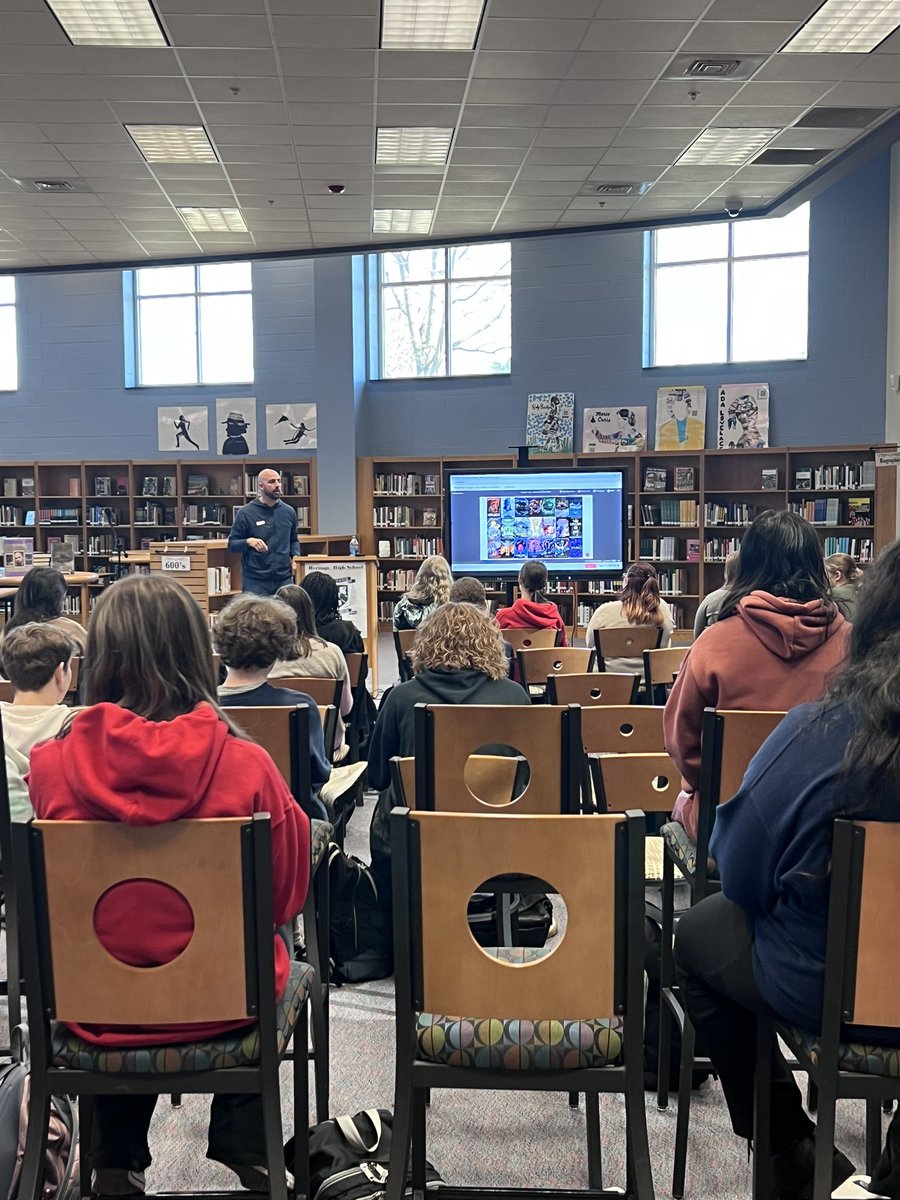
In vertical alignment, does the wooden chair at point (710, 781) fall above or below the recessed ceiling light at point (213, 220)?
below

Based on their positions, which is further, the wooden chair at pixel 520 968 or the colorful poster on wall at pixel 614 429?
the colorful poster on wall at pixel 614 429

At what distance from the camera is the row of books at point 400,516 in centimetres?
1250

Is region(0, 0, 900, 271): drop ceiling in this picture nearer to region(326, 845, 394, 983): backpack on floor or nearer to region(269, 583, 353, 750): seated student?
region(269, 583, 353, 750): seated student

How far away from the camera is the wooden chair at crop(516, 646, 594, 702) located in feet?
14.5

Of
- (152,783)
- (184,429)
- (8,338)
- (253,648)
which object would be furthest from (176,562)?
(152,783)

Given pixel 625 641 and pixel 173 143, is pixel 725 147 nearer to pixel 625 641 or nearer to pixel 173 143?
pixel 173 143

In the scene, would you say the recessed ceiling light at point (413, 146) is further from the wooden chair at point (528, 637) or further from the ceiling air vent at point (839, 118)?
the wooden chair at point (528, 637)

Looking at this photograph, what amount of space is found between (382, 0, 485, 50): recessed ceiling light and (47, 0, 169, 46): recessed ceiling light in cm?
117

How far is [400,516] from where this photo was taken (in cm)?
1251

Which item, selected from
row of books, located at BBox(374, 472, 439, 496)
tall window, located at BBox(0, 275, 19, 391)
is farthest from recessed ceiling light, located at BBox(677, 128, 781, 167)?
tall window, located at BBox(0, 275, 19, 391)

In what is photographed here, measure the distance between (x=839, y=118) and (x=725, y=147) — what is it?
2.38 ft

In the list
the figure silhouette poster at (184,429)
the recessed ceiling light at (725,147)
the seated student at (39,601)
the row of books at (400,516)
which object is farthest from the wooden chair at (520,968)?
the figure silhouette poster at (184,429)

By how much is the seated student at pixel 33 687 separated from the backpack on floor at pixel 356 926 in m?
0.85

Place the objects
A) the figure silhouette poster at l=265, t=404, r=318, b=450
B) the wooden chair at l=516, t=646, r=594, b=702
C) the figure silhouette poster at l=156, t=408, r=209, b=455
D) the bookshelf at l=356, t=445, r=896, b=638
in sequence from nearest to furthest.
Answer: the wooden chair at l=516, t=646, r=594, b=702 → the bookshelf at l=356, t=445, r=896, b=638 → the figure silhouette poster at l=265, t=404, r=318, b=450 → the figure silhouette poster at l=156, t=408, r=209, b=455
